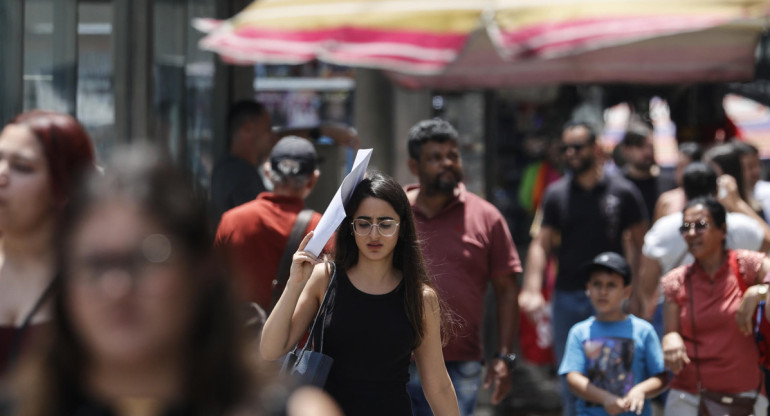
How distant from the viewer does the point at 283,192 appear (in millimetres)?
5426

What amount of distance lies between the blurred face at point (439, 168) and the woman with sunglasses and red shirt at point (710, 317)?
119 cm

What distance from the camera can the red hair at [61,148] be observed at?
2932 mm

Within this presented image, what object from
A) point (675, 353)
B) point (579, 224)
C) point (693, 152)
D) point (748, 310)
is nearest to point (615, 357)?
point (675, 353)

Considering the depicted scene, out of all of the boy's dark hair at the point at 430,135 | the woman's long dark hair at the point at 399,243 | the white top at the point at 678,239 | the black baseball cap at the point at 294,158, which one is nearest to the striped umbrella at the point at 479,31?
the white top at the point at 678,239

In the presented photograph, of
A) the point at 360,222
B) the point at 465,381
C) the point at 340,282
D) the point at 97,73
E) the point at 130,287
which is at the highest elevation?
the point at 97,73

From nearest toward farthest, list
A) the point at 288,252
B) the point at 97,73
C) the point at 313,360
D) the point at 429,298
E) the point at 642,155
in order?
the point at 313,360 < the point at 429,298 < the point at 288,252 < the point at 97,73 < the point at 642,155

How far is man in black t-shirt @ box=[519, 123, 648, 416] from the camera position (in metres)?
7.02

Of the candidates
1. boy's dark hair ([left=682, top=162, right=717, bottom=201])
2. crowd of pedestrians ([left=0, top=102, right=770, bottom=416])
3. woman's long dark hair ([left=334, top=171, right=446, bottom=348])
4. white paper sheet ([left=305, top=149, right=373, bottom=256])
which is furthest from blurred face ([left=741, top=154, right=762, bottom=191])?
white paper sheet ([left=305, top=149, right=373, bottom=256])

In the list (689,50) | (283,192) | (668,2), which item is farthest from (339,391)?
(689,50)

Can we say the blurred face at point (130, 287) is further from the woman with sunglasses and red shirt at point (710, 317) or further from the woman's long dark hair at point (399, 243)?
the woman with sunglasses and red shirt at point (710, 317)

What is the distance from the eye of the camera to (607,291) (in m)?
5.73

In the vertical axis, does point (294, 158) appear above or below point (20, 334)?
above

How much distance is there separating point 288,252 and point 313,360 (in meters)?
1.38

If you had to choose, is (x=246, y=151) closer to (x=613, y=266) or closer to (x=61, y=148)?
(x=613, y=266)
